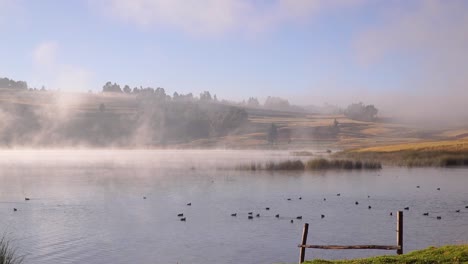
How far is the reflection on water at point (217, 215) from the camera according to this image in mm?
36812

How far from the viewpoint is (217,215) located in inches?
2000

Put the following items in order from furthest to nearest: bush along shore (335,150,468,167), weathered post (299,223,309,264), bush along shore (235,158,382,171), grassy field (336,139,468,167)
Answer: grassy field (336,139,468,167)
bush along shore (335,150,468,167)
bush along shore (235,158,382,171)
weathered post (299,223,309,264)

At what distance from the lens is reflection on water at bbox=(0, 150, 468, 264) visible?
36.8m

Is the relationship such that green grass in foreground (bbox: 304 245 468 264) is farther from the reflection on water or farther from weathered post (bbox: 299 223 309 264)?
the reflection on water

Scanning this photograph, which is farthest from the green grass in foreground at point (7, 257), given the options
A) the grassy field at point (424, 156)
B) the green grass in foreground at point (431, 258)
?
the grassy field at point (424, 156)

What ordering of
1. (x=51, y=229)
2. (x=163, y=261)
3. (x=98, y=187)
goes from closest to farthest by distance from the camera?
(x=163, y=261) → (x=51, y=229) → (x=98, y=187)

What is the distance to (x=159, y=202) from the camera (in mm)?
60469

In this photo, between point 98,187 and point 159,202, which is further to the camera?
point 98,187

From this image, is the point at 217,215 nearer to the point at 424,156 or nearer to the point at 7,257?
the point at 7,257

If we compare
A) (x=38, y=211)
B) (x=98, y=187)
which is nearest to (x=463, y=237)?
(x=38, y=211)

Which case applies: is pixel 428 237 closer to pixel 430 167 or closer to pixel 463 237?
pixel 463 237

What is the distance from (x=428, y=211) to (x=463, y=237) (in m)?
12.7

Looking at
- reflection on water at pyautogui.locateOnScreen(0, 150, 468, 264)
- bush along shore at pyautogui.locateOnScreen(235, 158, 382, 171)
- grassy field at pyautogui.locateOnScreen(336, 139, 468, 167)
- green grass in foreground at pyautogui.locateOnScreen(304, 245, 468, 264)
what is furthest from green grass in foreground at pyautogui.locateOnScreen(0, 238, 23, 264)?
grassy field at pyautogui.locateOnScreen(336, 139, 468, 167)

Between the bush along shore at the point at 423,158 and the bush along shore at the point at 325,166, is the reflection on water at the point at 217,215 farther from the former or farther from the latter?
the bush along shore at the point at 423,158
